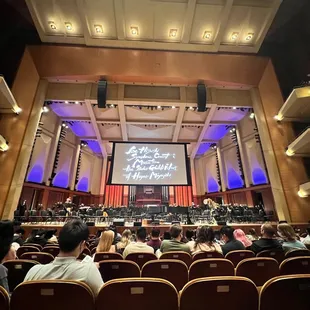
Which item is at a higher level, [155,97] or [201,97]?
[155,97]

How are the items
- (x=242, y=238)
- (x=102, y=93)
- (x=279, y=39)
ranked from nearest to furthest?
1. (x=242, y=238)
2. (x=102, y=93)
3. (x=279, y=39)

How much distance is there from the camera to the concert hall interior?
26.2ft

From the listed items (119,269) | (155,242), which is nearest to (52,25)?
(155,242)

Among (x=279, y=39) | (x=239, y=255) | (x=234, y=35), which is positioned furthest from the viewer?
(x=279, y=39)

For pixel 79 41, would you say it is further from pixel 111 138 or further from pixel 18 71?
pixel 111 138

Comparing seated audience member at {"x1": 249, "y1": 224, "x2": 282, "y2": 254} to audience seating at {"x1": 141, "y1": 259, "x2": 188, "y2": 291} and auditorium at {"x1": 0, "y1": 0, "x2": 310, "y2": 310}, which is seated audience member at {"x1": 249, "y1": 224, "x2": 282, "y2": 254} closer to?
audience seating at {"x1": 141, "y1": 259, "x2": 188, "y2": 291}

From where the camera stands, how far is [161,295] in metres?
1.12

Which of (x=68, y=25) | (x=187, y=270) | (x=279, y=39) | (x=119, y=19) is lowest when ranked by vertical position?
(x=187, y=270)

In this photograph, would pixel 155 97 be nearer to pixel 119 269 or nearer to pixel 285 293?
pixel 119 269

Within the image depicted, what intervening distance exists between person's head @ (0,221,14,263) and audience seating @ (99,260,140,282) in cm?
81

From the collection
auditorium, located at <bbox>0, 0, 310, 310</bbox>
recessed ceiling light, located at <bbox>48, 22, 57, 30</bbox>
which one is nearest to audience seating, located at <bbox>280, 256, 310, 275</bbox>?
auditorium, located at <bbox>0, 0, 310, 310</bbox>

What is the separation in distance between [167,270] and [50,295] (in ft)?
3.62

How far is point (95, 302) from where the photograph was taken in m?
1.15

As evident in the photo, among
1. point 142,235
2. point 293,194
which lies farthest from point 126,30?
point 293,194
